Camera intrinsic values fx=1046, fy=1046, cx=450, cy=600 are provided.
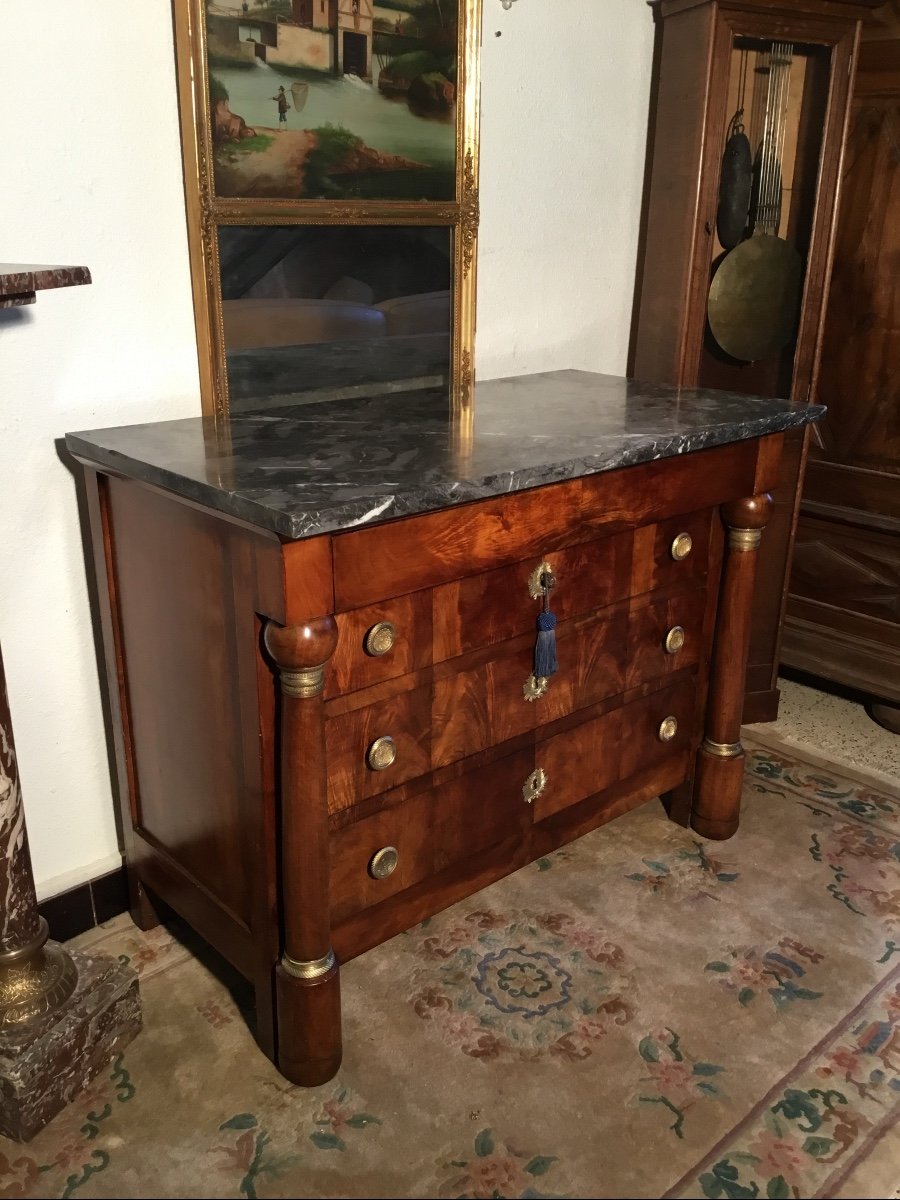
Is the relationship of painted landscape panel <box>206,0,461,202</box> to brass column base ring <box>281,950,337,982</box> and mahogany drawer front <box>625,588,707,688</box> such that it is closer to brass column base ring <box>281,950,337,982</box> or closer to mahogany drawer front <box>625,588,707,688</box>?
mahogany drawer front <box>625,588,707,688</box>

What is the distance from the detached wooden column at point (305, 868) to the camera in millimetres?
1456

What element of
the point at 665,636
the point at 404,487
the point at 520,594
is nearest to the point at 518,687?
the point at 520,594

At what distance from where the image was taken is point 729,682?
2270mm

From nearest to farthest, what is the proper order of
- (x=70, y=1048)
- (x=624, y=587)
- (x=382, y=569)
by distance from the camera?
(x=382, y=569) → (x=70, y=1048) → (x=624, y=587)

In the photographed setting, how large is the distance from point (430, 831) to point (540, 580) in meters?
0.48

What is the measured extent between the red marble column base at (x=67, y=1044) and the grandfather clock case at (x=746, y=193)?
1827mm

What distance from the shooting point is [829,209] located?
2506mm

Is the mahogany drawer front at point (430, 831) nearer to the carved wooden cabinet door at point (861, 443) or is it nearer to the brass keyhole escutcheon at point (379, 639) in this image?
the brass keyhole escutcheon at point (379, 639)

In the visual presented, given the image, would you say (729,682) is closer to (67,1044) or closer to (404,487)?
(404,487)

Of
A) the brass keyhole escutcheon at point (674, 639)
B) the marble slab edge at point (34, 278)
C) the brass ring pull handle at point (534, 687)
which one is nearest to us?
the marble slab edge at point (34, 278)

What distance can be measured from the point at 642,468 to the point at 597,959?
3.06ft

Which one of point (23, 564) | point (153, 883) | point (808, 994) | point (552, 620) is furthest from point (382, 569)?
point (808, 994)

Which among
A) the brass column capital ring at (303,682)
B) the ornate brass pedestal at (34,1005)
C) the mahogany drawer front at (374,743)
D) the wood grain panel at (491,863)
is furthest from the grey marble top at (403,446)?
the wood grain panel at (491,863)

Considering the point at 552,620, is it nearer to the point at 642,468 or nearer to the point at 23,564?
the point at 642,468
